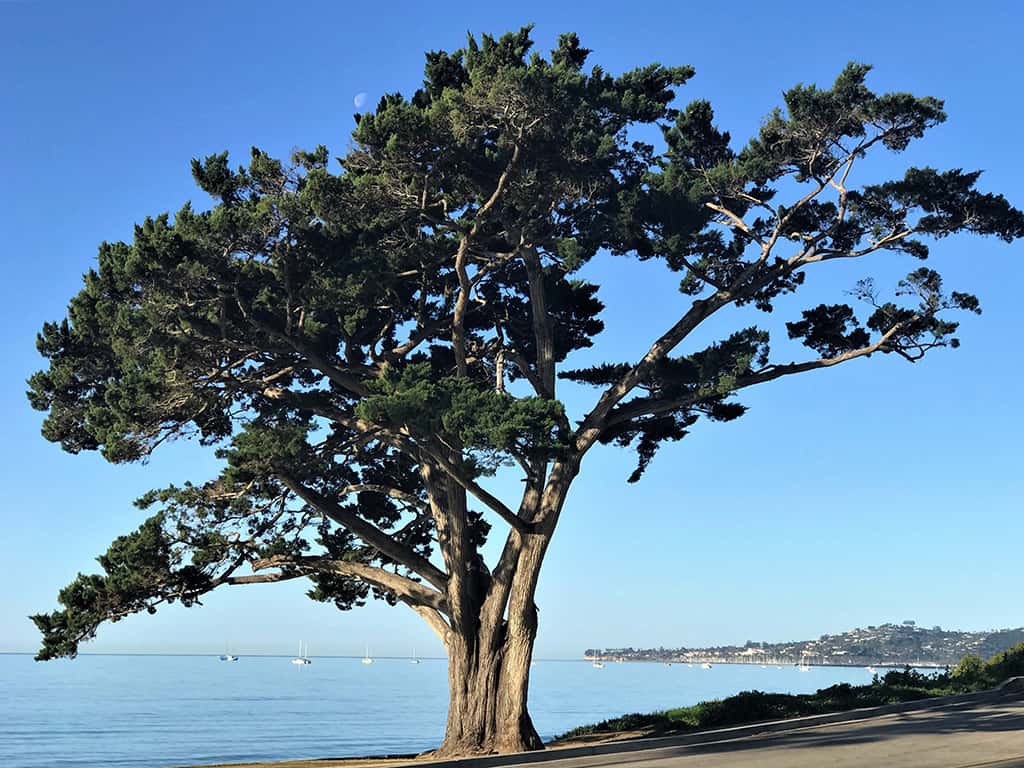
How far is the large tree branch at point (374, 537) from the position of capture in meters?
18.7

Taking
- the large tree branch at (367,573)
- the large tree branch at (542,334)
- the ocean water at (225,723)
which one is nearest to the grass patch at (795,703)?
the large tree branch at (367,573)

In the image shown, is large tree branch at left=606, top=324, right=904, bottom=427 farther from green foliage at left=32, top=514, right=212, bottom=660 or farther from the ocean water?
the ocean water

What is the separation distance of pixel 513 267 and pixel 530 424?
19.2 ft

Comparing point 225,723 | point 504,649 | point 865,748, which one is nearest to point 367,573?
point 504,649

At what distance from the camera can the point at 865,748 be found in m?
14.5

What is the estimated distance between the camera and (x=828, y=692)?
22.3 meters

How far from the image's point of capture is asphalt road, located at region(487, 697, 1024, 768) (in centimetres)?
1319

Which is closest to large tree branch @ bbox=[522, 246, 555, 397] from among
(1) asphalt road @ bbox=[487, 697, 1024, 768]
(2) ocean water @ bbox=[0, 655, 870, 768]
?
(1) asphalt road @ bbox=[487, 697, 1024, 768]

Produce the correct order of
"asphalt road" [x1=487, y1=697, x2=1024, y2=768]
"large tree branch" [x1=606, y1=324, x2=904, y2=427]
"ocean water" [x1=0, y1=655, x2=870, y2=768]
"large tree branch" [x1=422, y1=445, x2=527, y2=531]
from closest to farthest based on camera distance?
"asphalt road" [x1=487, y1=697, x2=1024, y2=768], "large tree branch" [x1=422, y1=445, x2=527, y2=531], "large tree branch" [x1=606, y1=324, x2=904, y2=427], "ocean water" [x1=0, y1=655, x2=870, y2=768]

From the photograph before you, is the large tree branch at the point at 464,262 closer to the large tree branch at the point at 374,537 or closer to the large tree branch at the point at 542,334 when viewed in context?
the large tree branch at the point at 542,334

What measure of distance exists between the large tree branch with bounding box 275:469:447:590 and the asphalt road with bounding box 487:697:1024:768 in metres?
5.25

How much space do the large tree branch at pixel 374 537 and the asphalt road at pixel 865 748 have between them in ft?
17.2

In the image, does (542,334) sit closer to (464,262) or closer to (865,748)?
(464,262)

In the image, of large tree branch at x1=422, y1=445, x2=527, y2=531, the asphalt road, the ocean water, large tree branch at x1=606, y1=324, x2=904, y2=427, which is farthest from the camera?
the ocean water
